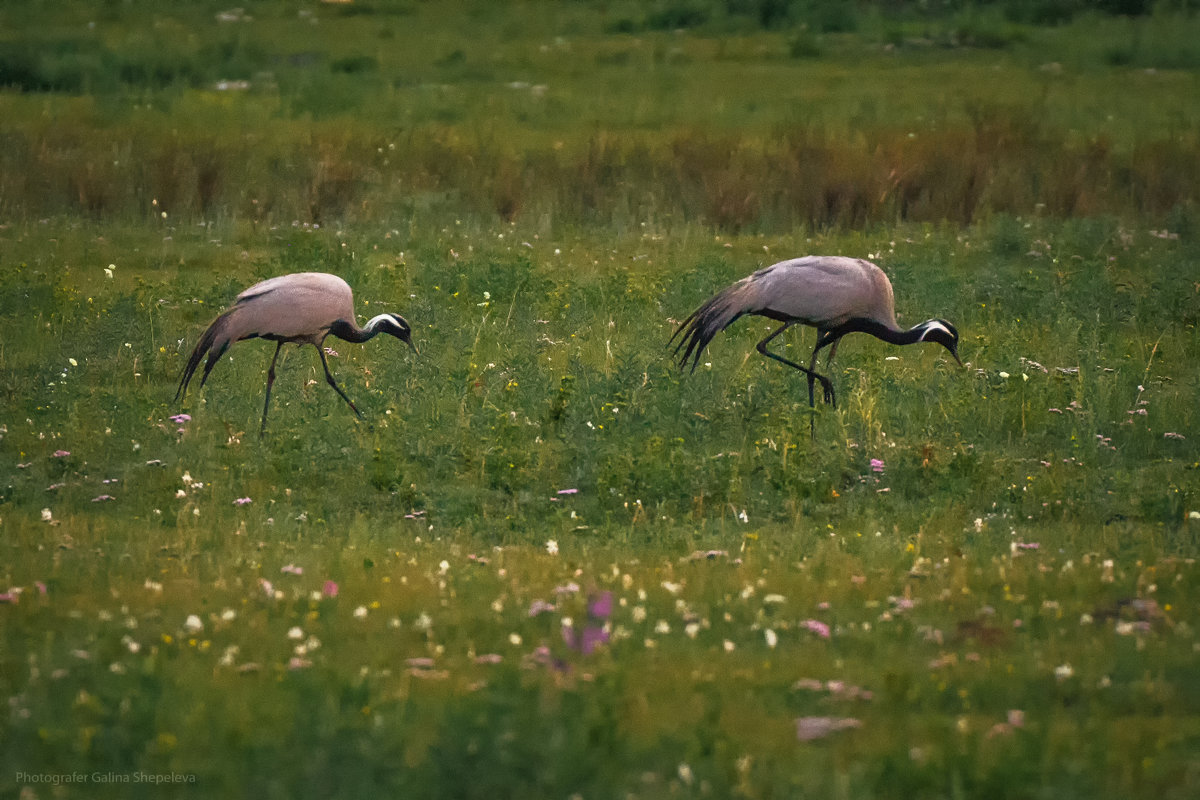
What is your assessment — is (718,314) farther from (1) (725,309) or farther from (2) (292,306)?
(2) (292,306)

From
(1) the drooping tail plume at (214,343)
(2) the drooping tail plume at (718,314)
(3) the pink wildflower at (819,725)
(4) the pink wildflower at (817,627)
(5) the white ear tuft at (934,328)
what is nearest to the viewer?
(3) the pink wildflower at (819,725)

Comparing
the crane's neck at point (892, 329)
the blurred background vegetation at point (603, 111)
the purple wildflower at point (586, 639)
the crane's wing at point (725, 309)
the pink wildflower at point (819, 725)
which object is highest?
the crane's wing at point (725, 309)

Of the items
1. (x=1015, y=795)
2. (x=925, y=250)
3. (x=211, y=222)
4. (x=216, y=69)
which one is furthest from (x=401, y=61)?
(x=1015, y=795)

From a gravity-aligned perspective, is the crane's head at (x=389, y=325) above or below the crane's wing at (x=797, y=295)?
below

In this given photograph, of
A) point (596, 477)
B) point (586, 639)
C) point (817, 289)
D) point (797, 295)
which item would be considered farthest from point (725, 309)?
point (586, 639)

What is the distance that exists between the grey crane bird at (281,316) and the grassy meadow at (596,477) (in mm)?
453

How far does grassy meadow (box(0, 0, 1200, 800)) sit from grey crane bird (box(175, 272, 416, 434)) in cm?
45

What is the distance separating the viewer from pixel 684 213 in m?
19.2

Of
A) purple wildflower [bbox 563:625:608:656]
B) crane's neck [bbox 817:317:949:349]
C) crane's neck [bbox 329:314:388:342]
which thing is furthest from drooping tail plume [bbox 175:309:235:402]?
purple wildflower [bbox 563:625:608:656]

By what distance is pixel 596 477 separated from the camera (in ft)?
29.0

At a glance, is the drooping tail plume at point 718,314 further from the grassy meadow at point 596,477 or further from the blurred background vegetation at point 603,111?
the blurred background vegetation at point 603,111

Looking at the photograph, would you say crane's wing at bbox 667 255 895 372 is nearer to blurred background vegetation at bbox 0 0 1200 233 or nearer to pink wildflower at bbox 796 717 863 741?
pink wildflower at bbox 796 717 863 741

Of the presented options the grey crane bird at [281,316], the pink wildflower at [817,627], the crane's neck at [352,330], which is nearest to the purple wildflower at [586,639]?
the pink wildflower at [817,627]

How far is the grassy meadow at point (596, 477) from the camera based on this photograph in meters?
5.09
